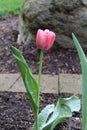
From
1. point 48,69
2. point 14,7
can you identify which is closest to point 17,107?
point 48,69

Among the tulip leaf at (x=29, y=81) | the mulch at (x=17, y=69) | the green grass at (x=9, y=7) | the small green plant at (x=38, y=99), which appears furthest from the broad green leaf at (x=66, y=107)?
the green grass at (x=9, y=7)

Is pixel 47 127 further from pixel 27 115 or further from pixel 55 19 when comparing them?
pixel 55 19

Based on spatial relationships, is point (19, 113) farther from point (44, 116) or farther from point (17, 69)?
point (17, 69)

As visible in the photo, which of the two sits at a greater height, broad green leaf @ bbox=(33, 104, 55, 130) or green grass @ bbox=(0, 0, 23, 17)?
broad green leaf @ bbox=(33, 104, 55, 130)

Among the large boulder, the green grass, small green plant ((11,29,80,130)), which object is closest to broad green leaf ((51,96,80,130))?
small green plant ((11,29,80,130))

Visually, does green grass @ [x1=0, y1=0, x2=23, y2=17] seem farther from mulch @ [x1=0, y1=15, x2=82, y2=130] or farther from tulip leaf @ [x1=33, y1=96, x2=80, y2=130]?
tulip leaf @ [x1=33, y1=96, x2=80, y2=130]
